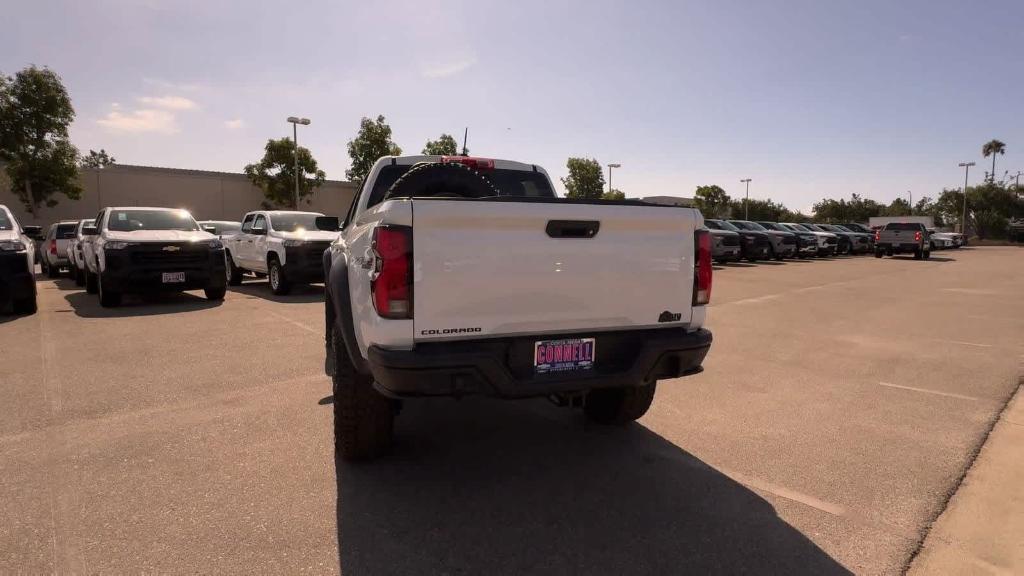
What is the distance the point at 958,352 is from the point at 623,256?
5.86 metres

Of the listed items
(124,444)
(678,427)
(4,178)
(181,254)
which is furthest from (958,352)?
(4,178)

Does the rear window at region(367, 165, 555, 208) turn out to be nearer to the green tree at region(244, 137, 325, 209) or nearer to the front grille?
the front grille

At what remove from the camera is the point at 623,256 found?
3.01 m

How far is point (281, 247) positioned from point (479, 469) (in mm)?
9007

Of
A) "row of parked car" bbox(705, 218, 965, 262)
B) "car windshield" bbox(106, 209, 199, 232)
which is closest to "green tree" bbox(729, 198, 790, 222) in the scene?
"row of parked car" bbox(705, 218, 965, 262)

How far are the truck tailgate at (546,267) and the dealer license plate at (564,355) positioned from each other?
0.07 metres

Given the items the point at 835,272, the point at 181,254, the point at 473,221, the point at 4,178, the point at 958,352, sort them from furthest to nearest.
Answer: the point at 4,178
the point at 835,272
the point at 181,254
the point at 958,352
the point at 473,221

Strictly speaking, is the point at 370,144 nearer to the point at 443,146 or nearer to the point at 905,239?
the point at 443,146

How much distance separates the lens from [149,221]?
10516 millimetres

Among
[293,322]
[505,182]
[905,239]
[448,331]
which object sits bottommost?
[293,322]

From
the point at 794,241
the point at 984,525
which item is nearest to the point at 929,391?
the point at 984,525

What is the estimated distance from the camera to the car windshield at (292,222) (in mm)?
11742

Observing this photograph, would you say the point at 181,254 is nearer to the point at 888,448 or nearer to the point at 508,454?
the point at 508,454

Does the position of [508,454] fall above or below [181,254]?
below
